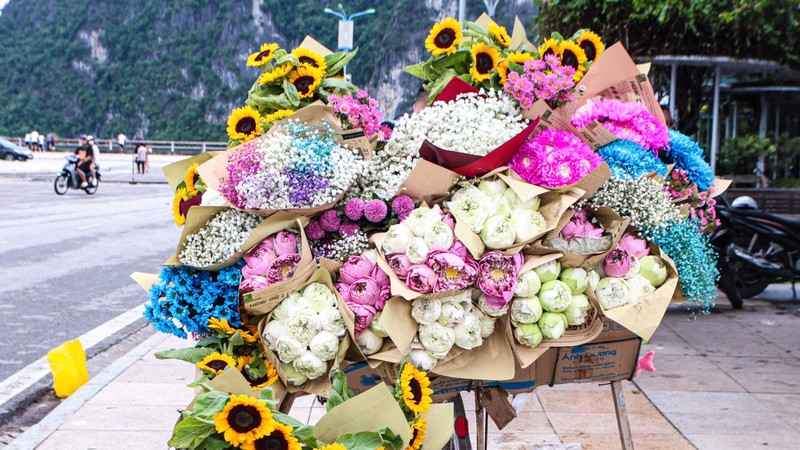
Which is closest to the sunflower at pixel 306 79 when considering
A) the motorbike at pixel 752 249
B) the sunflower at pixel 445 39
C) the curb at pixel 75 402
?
the sunflower at pixel 445 39

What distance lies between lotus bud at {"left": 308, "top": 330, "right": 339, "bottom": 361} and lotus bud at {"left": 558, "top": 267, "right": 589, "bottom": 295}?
681 millimetres

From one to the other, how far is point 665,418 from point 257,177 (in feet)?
9.73

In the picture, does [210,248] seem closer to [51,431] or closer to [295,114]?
[295,114]

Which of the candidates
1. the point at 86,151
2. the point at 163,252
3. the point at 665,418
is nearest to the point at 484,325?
the point at 665,418

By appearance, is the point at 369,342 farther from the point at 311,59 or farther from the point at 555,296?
the point at 311,59

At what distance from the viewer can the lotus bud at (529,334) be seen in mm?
2213

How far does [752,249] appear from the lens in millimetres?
6859

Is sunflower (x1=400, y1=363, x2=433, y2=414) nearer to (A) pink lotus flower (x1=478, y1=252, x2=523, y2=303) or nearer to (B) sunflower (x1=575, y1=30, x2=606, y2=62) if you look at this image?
(A) pink lotus flower (x1=478, y1=252, x2=523, y2=303)

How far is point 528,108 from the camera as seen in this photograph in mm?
2416

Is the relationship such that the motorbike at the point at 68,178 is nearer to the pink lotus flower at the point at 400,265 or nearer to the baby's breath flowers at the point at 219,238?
the baby's breath flowers at the point at 219,238

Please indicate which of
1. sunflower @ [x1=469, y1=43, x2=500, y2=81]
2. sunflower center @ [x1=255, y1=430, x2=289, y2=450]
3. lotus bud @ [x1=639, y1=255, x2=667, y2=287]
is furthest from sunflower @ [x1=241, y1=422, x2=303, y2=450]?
sunflower @ [x1=469, y1=43, x2=500, y2=81]

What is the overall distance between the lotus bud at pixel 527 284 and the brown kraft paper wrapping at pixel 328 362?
491 mm

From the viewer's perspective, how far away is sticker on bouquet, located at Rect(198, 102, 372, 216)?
221 centimetres

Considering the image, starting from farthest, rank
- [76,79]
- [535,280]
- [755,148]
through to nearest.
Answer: [76,79] < [755,148] < [535,280]
